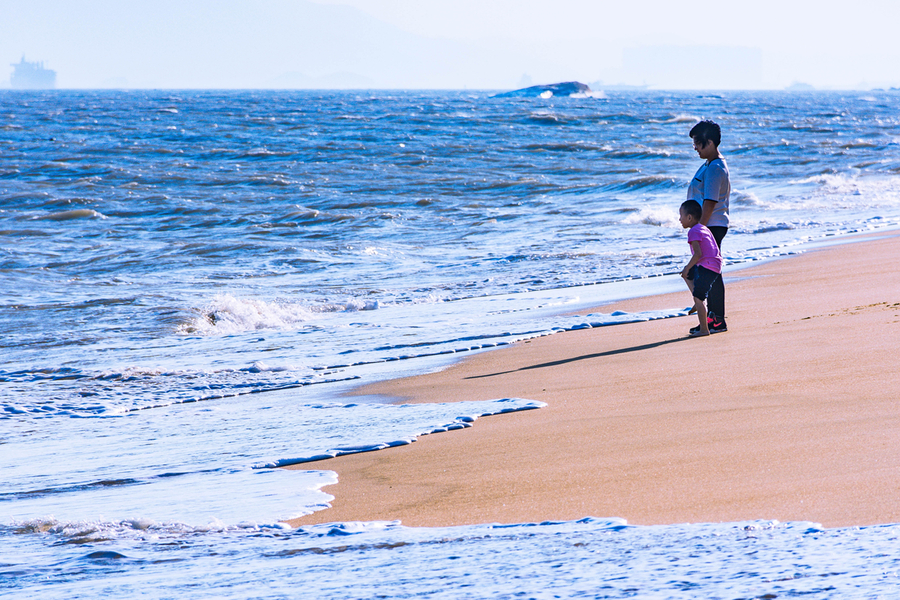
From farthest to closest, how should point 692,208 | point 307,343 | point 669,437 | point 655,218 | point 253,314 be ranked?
point 655,218, point 253,314, point 307,343, point 692,208, point 669,437

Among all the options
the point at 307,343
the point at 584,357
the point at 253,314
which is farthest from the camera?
the point at 253,314

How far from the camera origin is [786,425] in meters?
3.37

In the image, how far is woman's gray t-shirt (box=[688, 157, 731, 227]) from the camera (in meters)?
6.05

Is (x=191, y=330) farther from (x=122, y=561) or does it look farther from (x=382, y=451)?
(x=122, y=561)

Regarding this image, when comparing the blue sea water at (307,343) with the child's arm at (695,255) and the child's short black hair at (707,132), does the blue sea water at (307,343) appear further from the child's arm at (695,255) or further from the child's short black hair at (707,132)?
the child's short black hair at (707,132)

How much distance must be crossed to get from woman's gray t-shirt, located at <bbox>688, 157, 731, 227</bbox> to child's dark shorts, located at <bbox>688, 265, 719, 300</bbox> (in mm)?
495

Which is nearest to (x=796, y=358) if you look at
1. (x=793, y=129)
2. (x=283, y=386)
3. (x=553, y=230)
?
(x=283, y=386)

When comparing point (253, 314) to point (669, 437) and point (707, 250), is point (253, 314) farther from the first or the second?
point (669, 437)

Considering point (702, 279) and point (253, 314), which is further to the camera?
point (253, 314)

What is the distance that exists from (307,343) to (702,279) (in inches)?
133

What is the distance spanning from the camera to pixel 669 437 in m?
3.44

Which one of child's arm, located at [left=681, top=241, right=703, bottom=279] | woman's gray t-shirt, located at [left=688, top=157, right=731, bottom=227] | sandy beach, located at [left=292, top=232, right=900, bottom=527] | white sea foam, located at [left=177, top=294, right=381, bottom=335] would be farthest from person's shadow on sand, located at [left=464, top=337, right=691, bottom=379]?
white sea foam, located at [left=177, top=294, right=381, bottom=335]

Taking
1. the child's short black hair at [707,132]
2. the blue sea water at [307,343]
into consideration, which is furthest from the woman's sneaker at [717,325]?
the child's short black hair at [707,132]

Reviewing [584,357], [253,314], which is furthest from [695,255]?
[253,314]
